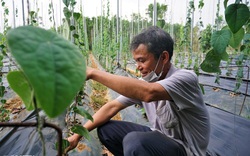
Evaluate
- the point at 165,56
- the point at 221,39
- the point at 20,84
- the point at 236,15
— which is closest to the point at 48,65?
the point at 20,84

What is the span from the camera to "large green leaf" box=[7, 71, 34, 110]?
0.45 m

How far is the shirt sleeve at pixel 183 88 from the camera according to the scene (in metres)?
1.36

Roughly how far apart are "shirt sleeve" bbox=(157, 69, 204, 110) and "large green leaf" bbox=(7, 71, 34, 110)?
0.95 meters

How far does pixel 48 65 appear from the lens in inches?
12.4

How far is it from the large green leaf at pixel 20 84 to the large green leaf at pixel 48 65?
152 millimetres

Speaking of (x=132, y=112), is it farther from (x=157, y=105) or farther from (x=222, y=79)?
(x=222, y=79)

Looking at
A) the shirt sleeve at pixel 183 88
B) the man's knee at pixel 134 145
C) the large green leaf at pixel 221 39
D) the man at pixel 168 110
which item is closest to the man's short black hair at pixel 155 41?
the man at pixel 168 110

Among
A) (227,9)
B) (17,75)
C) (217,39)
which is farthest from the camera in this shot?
(217,39)

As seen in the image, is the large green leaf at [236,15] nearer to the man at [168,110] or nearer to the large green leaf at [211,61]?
the large green leaf at [211,61]

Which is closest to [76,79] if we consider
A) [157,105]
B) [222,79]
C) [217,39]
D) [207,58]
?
[217,39]

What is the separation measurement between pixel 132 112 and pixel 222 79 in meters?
3.07

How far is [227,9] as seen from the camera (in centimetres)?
103

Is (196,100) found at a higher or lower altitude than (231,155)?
higher

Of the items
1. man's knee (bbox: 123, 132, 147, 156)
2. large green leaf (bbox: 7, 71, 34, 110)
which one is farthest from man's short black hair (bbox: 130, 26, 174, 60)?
large green leaf (bbox: 7, 71, 34, 110)
